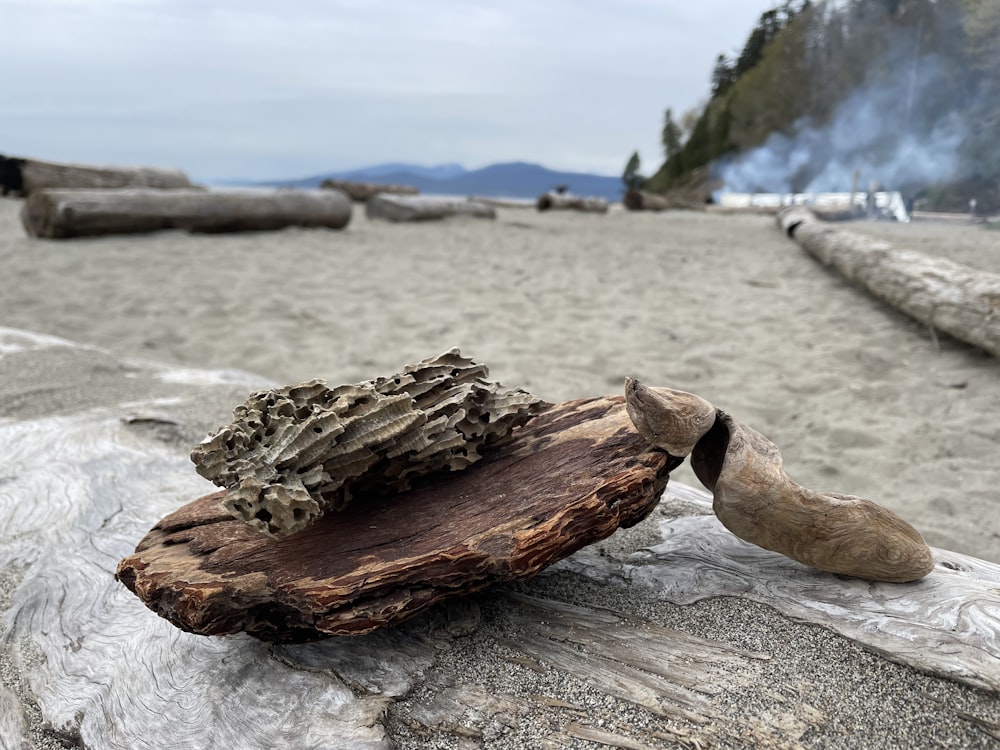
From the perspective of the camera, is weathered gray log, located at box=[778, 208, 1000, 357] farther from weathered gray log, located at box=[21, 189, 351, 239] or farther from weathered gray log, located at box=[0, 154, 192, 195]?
weathered gray log, located at box=[0, 154, 192, 195]

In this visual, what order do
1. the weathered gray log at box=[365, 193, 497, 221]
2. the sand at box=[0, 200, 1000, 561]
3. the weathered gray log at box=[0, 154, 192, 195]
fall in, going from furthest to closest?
the weathered gray log at box=[365, 193, 497, 221], the weathered gray log at box=[0, 154, 192, 195], the sand at box=[0, 200, 1000, 561]

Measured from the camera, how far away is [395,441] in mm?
1509

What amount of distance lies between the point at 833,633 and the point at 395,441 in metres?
1.04

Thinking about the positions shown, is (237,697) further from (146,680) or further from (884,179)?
(884,179)

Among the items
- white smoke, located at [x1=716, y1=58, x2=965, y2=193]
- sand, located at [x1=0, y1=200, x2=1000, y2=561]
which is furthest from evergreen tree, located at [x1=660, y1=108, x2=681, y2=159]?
sand, located at [x1=0, y1=200, x2=1000, y2=561]

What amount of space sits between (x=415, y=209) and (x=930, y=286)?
9222mm

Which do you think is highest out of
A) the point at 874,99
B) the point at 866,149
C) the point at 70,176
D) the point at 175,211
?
the point at 874,99

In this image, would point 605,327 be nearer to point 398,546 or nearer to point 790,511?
point 790,511

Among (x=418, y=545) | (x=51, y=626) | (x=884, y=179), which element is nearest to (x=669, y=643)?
(x=418, y=545)

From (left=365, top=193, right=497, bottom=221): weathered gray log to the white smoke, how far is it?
6.89 m

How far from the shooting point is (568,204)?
58.0ft

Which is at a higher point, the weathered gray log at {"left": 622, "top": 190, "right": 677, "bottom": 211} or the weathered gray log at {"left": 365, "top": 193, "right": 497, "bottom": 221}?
the weathered gray log at {"left": 622, "top": 190, "right": 677, "bottom": 211}

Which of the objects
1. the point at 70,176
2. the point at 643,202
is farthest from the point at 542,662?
the point at 643,202

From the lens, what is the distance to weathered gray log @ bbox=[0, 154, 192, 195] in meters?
11.3
